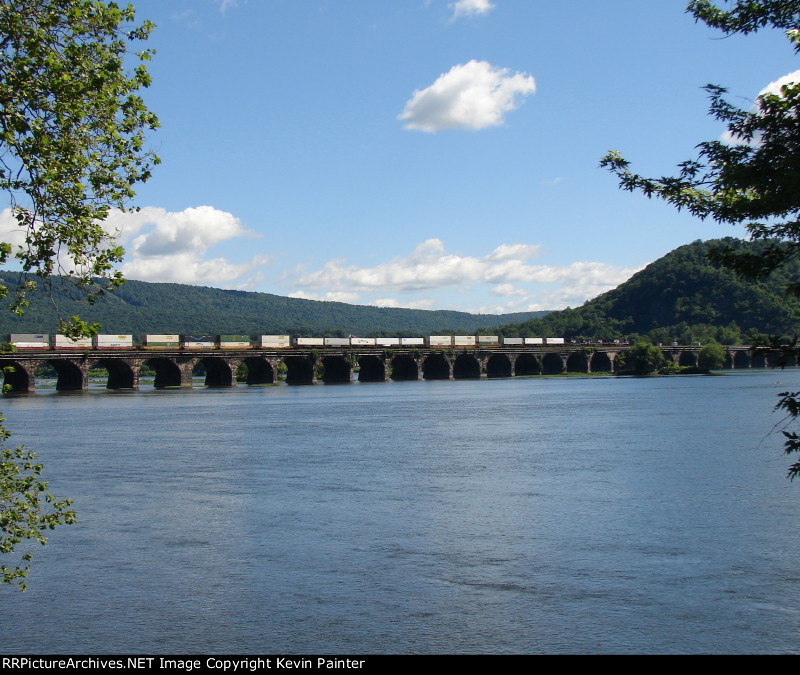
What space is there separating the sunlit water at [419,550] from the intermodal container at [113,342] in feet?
300

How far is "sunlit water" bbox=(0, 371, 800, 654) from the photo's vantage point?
20.0 m

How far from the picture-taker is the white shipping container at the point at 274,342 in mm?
183250

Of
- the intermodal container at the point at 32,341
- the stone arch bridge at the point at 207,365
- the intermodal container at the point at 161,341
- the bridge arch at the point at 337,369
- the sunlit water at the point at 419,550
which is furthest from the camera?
the bridge arch at the point at 337,369

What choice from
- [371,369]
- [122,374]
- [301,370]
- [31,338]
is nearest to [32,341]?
[31,338]

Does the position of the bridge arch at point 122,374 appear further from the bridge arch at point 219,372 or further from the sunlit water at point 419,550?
the sunlit water at point 419,550

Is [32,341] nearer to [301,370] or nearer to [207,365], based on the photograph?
[207,365]

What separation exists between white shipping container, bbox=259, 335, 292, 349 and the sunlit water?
123908 mm

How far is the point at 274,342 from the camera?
614 ft

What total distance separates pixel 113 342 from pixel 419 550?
135 meters

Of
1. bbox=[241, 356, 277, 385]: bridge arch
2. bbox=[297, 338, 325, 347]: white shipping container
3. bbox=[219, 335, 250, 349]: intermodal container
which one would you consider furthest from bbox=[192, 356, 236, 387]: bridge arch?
bbox=[297, 338, 325, 347]: white shipping container

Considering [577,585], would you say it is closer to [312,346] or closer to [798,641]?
[798,641]

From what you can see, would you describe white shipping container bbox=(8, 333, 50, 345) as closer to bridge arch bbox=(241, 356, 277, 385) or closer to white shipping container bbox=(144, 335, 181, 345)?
white shipping container bbox=(144, 335, 181, 345)

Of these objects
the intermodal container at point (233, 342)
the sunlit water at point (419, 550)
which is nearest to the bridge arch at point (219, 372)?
the intermodal container at point (233, 342)
